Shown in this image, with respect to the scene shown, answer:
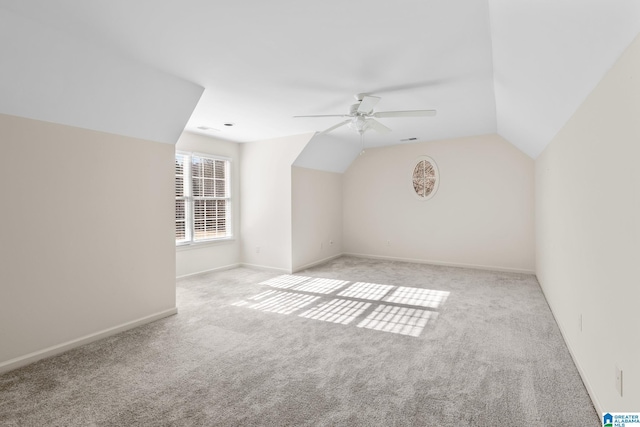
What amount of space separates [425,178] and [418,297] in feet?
9.85

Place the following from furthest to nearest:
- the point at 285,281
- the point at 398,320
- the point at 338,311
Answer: the point at 285,281 → the point at 338,311 → the point at 398,320

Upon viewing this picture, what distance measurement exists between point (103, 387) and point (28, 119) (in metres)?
2.23

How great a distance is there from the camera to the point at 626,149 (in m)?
1.43

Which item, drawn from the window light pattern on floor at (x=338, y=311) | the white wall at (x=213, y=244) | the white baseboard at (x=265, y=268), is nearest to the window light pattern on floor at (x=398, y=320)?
the window light pattern on floor at (x=338, y=311)

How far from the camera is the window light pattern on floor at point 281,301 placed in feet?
12.3

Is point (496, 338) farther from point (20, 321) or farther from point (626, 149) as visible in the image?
point (20, 321)

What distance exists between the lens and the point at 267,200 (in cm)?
589

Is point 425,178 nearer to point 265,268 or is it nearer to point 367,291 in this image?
point 367,291

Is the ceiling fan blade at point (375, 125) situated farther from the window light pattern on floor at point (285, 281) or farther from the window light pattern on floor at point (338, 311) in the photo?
the window light pattern on floor at point (285, 281)

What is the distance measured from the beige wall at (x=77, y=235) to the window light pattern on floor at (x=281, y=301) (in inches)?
43.0

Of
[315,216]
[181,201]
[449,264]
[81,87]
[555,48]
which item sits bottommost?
[449,264]

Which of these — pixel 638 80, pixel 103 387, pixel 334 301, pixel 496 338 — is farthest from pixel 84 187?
pixel 496 338

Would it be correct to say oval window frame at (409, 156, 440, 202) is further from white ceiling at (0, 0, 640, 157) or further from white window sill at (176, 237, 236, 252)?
white window sill at (176, 237, 236, 252)

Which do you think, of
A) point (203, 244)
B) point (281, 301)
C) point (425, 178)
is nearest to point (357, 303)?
point (281, 301)
